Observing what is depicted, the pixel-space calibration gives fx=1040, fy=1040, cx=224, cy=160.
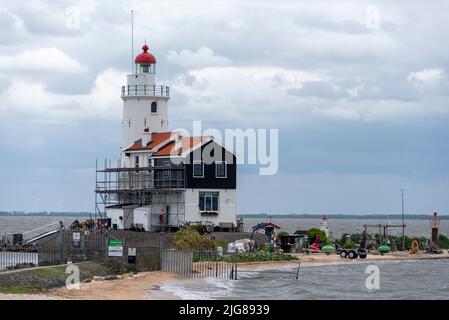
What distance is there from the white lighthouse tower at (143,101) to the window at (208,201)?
808 centimetres

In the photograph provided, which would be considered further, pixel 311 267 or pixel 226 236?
pixel 226 236

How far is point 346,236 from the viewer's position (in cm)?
8688

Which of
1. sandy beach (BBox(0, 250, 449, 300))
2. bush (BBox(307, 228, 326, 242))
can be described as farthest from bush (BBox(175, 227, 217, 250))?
Answer: bush (BBox(307, 228, 326, 242))

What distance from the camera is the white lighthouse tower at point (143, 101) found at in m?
80.8

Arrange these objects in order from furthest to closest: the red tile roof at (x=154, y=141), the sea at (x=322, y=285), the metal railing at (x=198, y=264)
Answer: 1. the red tile roof at (x=154, y=141)
2. the metal railing at (x=198, y=264)
3. the sea at (x=322, y=285)

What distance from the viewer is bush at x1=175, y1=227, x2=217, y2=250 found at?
2462 inches

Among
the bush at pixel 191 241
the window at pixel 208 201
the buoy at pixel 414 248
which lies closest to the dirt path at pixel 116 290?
the bush at pixel 191 241

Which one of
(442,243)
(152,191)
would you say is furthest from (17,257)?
(442,243)

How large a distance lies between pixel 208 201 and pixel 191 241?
12800 mm

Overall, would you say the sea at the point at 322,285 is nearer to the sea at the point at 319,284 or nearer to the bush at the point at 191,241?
the sea at the point at 319,284
